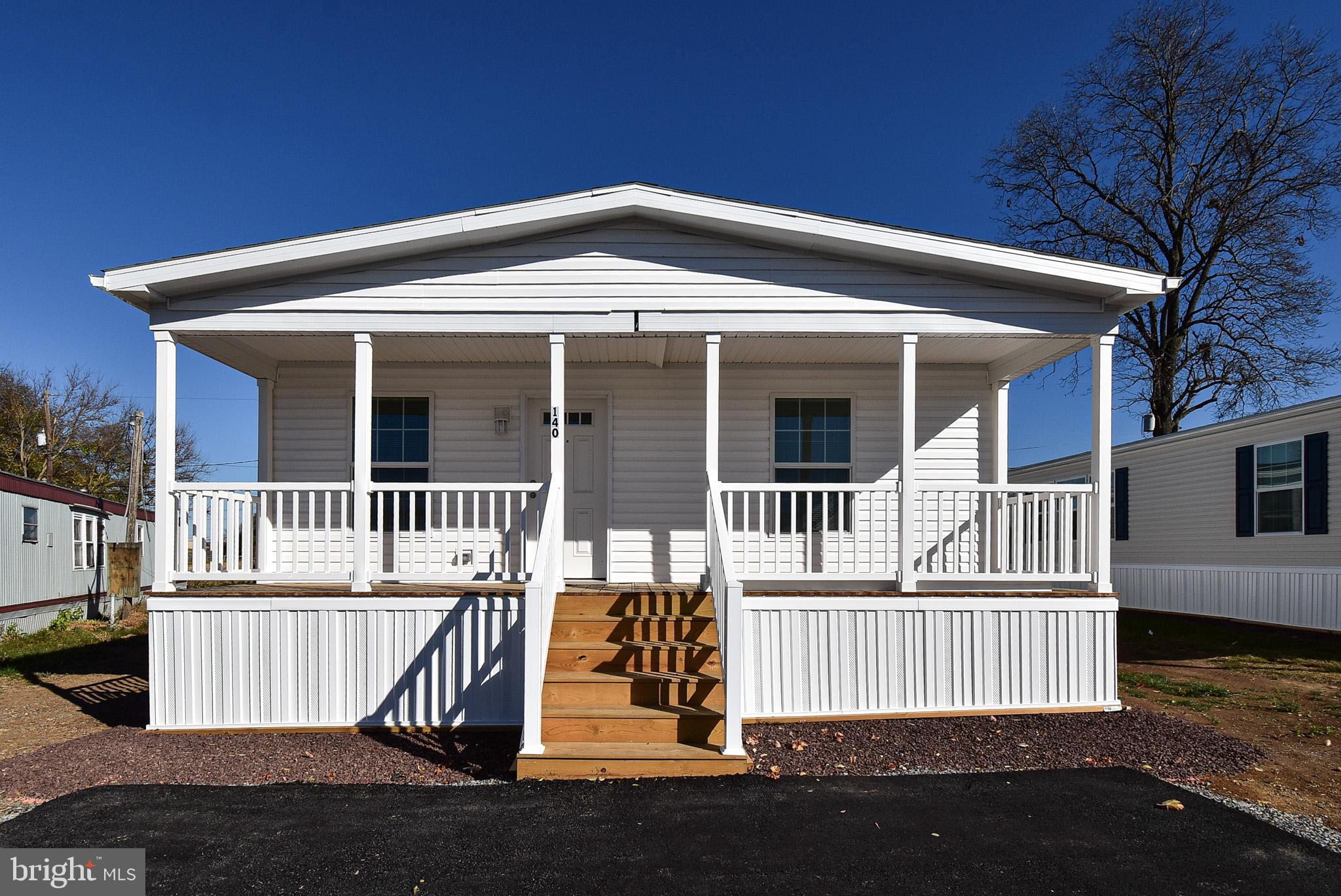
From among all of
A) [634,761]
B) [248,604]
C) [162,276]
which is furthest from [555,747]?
[162,276]

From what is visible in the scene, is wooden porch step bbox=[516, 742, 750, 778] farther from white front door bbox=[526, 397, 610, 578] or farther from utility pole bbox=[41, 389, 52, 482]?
utility pole bbox=[41, 389, 52, 482]

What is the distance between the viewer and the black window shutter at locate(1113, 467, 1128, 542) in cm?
1555

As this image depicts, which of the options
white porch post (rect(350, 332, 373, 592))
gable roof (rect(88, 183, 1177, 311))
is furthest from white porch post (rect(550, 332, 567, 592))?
white porch post (rect(350, 332, 373, 592))

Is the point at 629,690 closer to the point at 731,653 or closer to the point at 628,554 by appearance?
the point at 731,653

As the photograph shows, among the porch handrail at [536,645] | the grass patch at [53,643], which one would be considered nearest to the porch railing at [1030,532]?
the porch handrail at [536,645]

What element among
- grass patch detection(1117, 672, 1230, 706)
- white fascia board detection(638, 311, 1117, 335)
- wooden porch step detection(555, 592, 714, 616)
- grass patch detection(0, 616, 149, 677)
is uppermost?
white fascia board detection(638, 311, 1117, 335)

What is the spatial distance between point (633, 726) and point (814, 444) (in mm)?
4371

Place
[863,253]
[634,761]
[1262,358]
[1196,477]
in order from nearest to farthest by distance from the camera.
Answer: [634,761] → [863,253] → [1196,477] → [1262,358]

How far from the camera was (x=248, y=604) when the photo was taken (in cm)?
664

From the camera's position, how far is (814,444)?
352 inches

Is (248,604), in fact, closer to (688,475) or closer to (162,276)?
(162,276)

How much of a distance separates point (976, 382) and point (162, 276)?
25.9ft

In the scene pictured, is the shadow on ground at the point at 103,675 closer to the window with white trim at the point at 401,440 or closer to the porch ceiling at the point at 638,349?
the window with white trim at the point at 401,440

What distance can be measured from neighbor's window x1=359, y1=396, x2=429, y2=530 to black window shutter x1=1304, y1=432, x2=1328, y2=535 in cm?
1175
